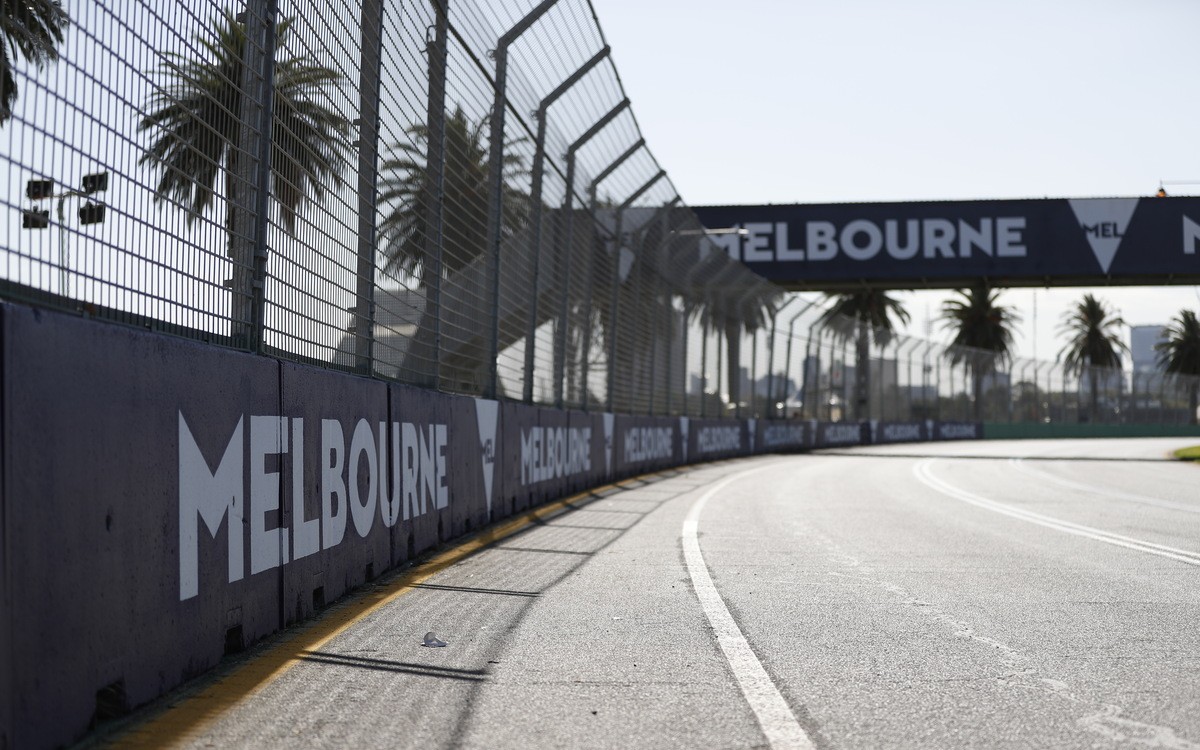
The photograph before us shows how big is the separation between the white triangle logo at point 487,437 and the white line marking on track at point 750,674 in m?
2.80

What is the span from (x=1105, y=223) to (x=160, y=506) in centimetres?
3768

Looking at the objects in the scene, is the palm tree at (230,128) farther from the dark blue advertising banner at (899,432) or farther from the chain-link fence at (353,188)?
the dark blue advertising banner at (899,432)

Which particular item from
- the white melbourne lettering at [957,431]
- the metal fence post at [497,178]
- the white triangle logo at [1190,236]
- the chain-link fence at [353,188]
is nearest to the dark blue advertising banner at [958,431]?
the white melbourne lettering at [957,431]

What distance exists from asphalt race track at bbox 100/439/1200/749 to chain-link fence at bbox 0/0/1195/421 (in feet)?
4.94

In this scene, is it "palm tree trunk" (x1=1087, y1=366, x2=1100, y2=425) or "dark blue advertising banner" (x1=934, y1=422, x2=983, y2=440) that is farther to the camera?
"palm tree trunk" (x1=1087, y1=366, x2=1100, y2=425)

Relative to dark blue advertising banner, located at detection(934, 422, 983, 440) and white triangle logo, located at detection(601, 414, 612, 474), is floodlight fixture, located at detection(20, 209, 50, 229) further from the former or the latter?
dark blue advertising banner, located at detection(934, 422, 983, 440)

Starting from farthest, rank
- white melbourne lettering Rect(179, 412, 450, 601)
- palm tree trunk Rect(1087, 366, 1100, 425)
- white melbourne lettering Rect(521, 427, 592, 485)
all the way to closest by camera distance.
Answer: palm tree trunk Rect(1087, 366, 1100, 425) → white melbourne lettering Rect(521, 427, 592, 485) → white melbourne lettering Rect(179, 412, 450, 601)

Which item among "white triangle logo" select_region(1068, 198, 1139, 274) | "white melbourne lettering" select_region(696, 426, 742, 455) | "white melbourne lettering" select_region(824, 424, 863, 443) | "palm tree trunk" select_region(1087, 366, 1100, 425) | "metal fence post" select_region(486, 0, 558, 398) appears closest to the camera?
"metal fence post" select_region(486, 0, 558, 398)

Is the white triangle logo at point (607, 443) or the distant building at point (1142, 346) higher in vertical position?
the distant building at point (1142, 346)

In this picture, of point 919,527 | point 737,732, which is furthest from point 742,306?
point 737,732

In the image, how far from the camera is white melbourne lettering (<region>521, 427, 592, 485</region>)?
13547mm

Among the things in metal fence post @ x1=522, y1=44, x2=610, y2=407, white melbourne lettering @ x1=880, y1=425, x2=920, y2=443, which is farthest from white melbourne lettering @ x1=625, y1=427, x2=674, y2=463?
white melbourne lettering @ x1=880, y1=425, x2=920, y2=443

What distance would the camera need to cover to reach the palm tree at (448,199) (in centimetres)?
912

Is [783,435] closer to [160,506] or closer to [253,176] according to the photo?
[253,176]
